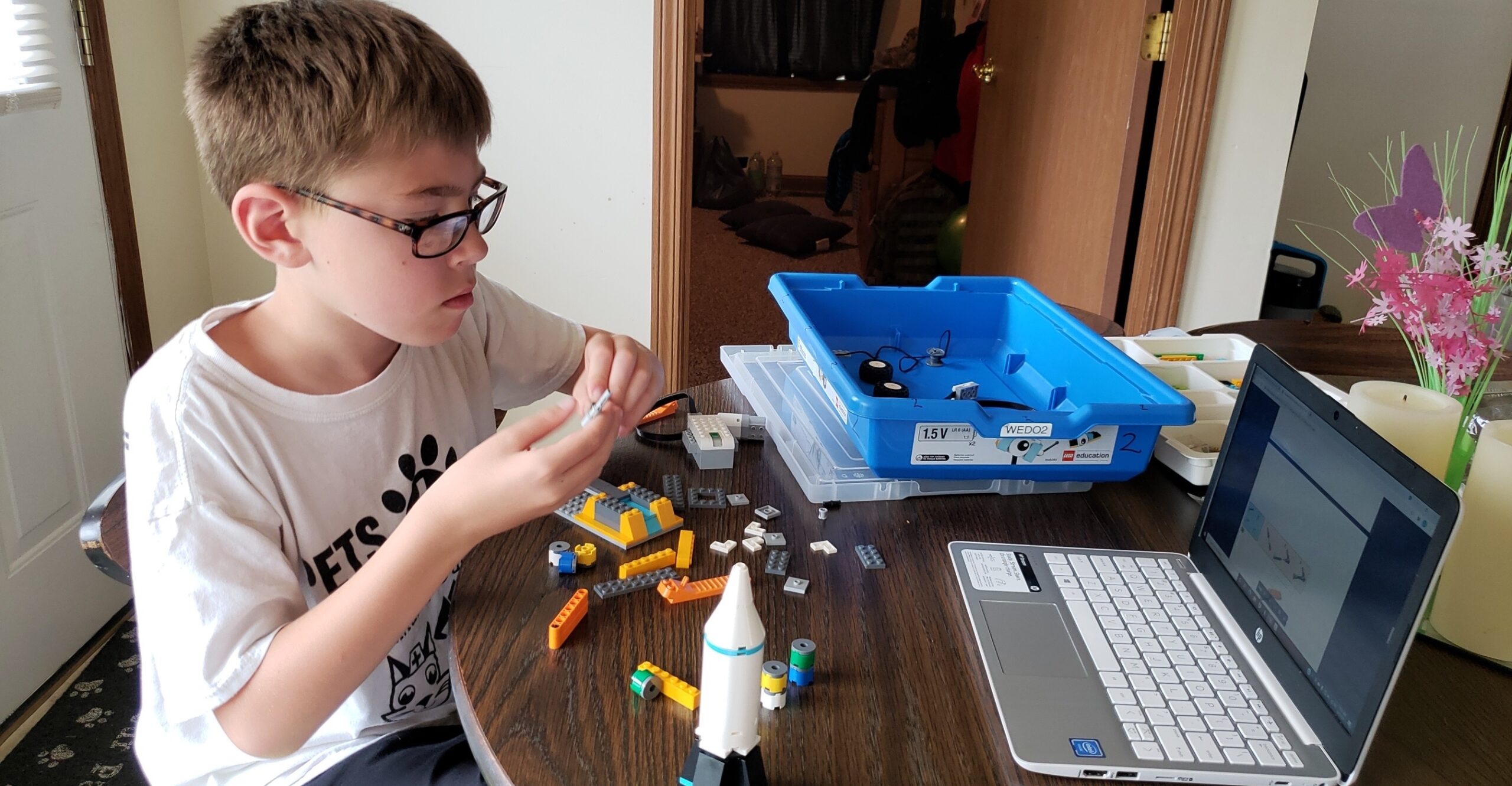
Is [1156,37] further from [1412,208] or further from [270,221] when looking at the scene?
[270,221]

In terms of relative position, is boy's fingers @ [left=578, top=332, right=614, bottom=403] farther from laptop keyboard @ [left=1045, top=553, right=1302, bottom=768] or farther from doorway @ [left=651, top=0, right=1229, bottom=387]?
doorway @ [left=651, top=0, right=1229, bottom=387]

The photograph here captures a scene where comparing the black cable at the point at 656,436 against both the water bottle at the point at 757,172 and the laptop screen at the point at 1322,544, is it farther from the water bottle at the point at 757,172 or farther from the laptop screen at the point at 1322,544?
the water bottle at the point at 757,172

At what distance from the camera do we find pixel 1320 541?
776mm

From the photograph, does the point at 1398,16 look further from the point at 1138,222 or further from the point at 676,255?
the point at 676,255

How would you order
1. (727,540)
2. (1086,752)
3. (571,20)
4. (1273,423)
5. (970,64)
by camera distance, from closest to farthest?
(1086,752) → (1273,423) → (727,540) → (571,20) → (970,64)

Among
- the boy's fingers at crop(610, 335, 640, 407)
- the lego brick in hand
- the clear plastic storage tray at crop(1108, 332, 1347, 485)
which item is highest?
the boy's fingers at crop(610, 335, 640, 407)

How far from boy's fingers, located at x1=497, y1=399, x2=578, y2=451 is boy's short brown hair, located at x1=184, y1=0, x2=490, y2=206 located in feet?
0.92

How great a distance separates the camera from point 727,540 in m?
1.01

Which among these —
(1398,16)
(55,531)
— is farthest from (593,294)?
(1398,16)

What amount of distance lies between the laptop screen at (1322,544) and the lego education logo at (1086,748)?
16cm

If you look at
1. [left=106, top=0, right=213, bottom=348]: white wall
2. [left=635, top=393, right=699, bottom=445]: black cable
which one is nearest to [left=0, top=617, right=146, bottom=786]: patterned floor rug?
[left=106, top=0, right=213, bottom=348]: white wall

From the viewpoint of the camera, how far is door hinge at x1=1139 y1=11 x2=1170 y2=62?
7.77ft

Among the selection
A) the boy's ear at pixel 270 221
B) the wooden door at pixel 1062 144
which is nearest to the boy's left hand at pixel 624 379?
the boy's ear at pixel 270 221

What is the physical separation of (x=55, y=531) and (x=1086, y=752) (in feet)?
6.00
